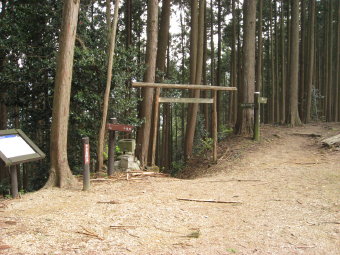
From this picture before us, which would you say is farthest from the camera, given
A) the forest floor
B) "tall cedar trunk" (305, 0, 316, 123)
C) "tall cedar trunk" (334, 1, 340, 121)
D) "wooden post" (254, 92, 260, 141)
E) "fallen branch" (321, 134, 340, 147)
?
"tall cedar trunk" (334, 1, 340, 121)

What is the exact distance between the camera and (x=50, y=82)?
864cm

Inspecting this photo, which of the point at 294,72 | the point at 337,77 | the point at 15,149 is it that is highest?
the point at 337,77

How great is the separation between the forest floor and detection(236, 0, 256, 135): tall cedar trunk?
4025mm

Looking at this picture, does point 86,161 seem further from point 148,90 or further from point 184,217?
point 148,90

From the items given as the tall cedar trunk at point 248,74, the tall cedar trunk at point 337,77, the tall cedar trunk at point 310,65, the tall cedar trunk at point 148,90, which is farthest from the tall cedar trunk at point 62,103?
the tall cedar trunk at point 337,77

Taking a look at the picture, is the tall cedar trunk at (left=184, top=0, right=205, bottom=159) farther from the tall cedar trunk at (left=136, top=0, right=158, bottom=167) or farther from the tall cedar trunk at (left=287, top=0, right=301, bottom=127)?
the tall cedar trunk at (left=287, top=0, right=301, bottom=127)

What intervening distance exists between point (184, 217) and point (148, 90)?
220 inches

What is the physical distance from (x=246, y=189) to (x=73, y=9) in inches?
192

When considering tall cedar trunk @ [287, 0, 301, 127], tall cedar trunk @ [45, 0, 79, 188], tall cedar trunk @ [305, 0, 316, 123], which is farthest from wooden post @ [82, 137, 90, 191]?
tall cedar trunk @ [305, 0, 316, 123]

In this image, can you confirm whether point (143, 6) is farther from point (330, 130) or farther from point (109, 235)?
point (109, 235)

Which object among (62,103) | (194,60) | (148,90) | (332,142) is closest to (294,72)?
(194,60)

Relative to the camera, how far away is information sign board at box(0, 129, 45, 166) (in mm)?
4953

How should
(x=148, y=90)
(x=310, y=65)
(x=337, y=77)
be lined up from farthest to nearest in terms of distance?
(x=337, y=77) → (x=310, y=65) → (x=148, y=90)

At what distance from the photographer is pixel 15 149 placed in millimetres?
5223
